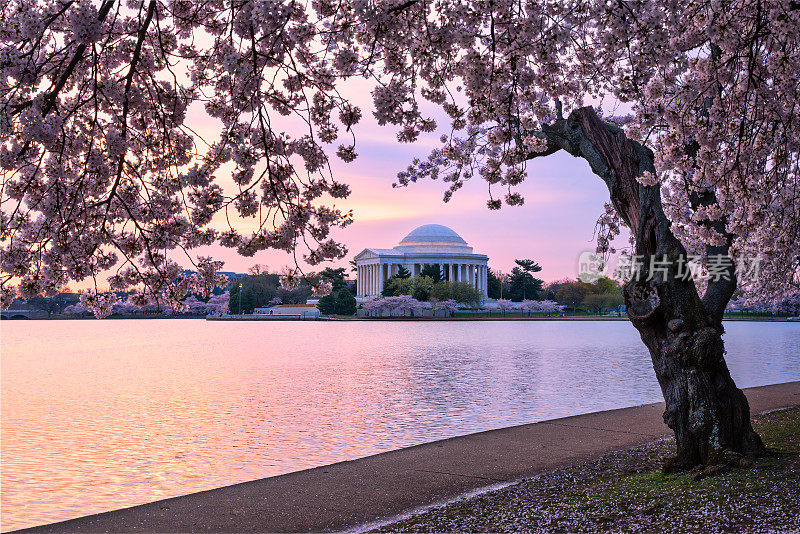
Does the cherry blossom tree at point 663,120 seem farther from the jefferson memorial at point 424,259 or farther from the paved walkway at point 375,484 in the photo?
the jefferson memorial at point 424,259

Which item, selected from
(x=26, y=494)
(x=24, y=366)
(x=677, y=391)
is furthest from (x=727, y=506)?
(x=24, y=366)

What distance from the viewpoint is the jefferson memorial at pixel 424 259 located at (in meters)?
154

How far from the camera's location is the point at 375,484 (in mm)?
10484

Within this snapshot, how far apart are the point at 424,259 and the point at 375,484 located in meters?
144

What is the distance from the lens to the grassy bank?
7.33 metres

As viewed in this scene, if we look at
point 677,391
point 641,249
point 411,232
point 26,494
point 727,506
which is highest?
point 411,232

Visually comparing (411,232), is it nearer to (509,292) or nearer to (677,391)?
(509,292)

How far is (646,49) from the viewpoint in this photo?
683cm

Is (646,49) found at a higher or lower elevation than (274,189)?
higher

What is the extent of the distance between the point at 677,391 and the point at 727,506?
2221 millimetres

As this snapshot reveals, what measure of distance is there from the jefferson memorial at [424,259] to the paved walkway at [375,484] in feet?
439

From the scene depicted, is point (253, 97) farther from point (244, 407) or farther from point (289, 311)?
point (289, 311)

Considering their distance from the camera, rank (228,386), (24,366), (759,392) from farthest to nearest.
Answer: (24,366) → (228,386) → (759,392)

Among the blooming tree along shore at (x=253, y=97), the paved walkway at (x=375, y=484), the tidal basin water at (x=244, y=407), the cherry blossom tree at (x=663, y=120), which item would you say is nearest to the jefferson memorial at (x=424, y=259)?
the tidal basin water at (x=244, y=407)
